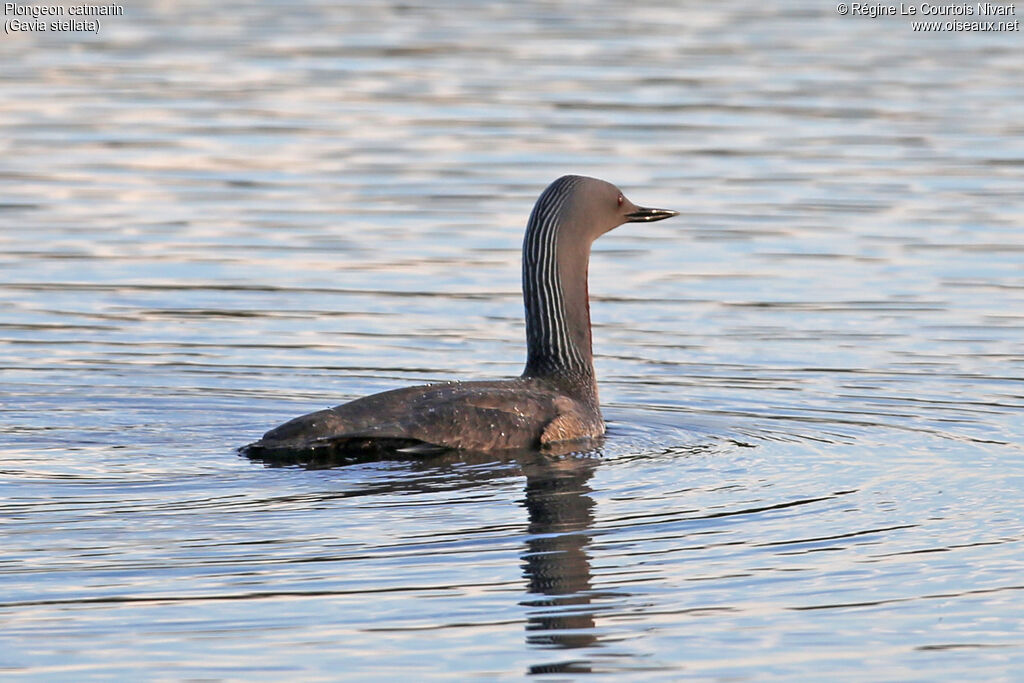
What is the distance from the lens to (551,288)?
1097 cm

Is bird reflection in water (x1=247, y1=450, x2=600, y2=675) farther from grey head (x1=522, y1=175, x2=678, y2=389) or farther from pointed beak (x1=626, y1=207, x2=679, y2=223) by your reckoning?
pointed beak (x1=626, y1=207, x2=679, y2=223)

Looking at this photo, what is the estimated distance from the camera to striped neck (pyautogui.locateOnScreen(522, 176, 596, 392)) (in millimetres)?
10906

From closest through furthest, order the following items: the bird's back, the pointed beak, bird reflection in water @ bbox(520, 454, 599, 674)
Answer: bird reflection in water @ bbox(520, 454, 599, 674) → the bird's back → the pointed beak

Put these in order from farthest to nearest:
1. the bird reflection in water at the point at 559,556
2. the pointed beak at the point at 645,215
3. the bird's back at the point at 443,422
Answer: the pointed beak at the point at 645,215 → the bird's back at the point at 443,422 → the bird reflection in water at the point at 559,556

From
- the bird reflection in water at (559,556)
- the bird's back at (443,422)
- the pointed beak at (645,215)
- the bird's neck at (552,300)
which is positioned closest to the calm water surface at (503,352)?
the bird reflection in water at (559,556)

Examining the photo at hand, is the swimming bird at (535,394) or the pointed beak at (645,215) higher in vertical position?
the pointed beak at (645,215)

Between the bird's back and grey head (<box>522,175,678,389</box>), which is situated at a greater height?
grey head (<box>522,175,678,389</box>)

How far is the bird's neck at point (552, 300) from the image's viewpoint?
10898mm

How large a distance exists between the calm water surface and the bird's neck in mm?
576

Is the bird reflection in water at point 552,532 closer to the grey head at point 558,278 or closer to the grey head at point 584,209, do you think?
the grey head at point 558,278

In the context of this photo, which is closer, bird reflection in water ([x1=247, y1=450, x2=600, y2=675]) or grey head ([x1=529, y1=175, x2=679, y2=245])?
bird reflection in water ([x1=247, y1=450, x2=600, y2=675])

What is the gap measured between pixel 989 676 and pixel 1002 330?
20.9 ft

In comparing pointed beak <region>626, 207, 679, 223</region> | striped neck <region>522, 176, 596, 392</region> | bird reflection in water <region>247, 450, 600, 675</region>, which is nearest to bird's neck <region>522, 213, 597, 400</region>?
striped neck <region>522, 176, 596, 392</region>

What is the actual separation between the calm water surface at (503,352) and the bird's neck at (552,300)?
1.89 ft
